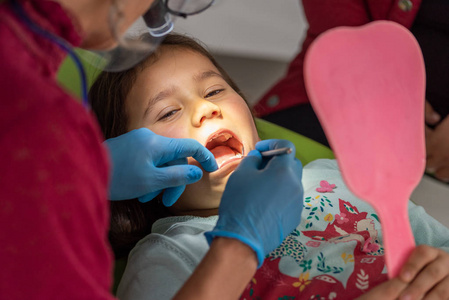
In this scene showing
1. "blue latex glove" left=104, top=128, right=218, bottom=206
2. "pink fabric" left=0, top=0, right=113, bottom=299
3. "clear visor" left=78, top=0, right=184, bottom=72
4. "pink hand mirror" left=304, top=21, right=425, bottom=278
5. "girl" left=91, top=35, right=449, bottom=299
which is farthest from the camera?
"blue latex glove" left=104, top=128, right=218, bottom=206

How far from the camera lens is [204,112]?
50.6 inches

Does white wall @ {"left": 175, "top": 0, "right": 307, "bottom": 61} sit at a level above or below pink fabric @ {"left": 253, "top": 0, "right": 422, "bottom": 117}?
below

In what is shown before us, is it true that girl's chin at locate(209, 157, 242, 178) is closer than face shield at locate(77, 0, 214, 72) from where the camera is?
No

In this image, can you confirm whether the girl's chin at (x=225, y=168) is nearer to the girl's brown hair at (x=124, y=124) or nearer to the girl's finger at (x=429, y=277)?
the girl's brown hair at (x=124, y=124)

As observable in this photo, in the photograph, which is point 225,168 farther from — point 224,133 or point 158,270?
point 158,270

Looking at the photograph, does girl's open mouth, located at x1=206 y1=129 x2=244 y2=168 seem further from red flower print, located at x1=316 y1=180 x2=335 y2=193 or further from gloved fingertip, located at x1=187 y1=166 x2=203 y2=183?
red flower print, located at x1=316 y1=180 x2=335 y2=193

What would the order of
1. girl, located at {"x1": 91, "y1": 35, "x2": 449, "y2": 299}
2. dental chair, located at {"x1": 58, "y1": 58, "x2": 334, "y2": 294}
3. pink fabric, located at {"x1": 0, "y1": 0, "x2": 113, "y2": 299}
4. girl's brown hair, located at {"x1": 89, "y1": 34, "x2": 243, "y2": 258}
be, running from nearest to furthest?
pink fabric, located at {"x1": 0, "y1": 0, "x2": 113, "y2": 299} < girl, located at {"x1": 91, "y1": 35, "x2": 449, "y2": 299} < girl's brown hair, located at {"x1": 89, "y1": 34, "x2": 243, "y2": 258} < dental chair, located at {"x1": 58, "y1": 58, "x2": 334, "y2": 294}

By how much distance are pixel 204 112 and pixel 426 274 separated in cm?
64

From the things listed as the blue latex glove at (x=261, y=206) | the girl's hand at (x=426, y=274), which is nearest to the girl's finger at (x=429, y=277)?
the girl's hand at (x=426, y=274)

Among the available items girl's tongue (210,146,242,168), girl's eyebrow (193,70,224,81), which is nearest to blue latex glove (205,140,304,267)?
girl's tongue (210,146,242,168)

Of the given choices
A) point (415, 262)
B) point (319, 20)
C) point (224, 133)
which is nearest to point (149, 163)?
point (224, 133)

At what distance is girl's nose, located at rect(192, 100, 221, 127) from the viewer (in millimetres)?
1287

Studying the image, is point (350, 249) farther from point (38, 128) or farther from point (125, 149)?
point (38, 128)

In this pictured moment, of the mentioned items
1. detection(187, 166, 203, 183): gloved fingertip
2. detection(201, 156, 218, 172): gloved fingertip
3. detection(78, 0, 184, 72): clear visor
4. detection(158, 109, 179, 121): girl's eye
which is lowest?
detection(201, 156, 218, 172): gloved fingertip
